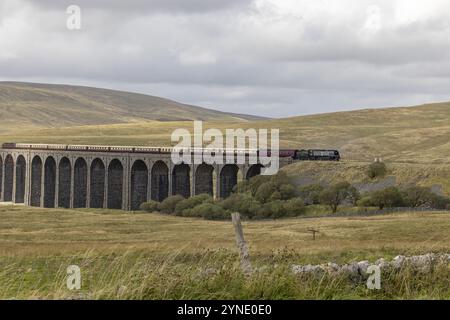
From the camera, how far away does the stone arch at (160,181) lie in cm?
9006

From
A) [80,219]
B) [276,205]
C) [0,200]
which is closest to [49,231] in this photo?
[80,219]

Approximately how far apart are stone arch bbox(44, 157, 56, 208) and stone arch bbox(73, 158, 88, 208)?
18.3 ft

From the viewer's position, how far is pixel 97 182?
9900cm

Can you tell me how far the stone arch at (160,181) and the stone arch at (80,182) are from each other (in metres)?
15.2

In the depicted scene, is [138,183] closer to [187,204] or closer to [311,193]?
[187,204]

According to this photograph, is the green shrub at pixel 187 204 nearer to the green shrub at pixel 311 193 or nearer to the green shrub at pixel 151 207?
the green shrub at pixel 151 207

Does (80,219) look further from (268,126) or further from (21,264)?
(268,126)

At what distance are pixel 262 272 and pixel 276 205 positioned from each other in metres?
52.0

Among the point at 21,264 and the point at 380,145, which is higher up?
the point at 380,145

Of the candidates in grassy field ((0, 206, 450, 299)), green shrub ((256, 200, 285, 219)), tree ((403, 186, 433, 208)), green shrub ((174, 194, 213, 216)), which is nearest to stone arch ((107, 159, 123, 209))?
green shrub ((174, 194, 213, 216))

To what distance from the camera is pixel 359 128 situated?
156625mm

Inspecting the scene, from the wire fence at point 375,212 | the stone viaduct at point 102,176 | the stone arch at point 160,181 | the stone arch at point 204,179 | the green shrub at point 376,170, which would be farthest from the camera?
the stone arch at point 160,181

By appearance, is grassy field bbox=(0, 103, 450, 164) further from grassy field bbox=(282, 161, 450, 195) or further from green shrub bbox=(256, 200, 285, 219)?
green shrub bbox=(256, 200, 285, 219)

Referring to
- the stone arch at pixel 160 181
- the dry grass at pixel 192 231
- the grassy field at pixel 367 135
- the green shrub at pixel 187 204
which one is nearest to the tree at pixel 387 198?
the dry grass at pixel 192 231
